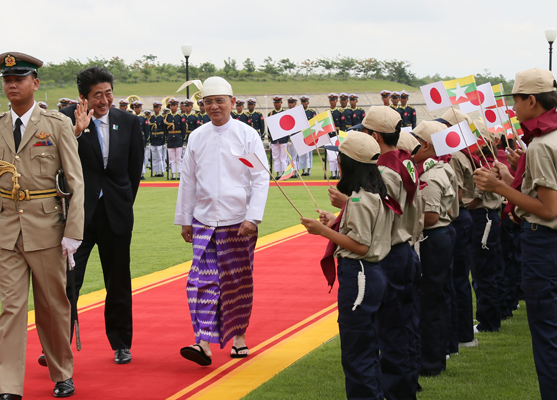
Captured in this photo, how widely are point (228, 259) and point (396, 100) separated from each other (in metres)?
17.5

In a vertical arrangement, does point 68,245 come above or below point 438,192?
below

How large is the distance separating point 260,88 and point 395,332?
4111 cm

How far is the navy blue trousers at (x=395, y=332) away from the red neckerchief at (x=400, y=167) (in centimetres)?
32

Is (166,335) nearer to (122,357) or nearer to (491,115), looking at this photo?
(122,357)

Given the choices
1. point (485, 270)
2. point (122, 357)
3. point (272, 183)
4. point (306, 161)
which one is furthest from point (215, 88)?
point (306, 161)

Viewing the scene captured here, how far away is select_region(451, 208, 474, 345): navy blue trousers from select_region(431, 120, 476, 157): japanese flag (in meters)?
0.92

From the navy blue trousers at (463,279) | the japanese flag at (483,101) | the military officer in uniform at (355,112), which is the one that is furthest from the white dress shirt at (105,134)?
the military officer in uniform at (355,112)

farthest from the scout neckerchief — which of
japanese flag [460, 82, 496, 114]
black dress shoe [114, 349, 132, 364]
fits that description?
black dress shoe [114, 349, 132, 364]

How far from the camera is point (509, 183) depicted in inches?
173

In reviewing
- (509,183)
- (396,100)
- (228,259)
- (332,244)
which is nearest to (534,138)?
(509,183)

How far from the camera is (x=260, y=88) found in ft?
147

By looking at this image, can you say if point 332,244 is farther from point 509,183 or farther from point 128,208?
point 128,208

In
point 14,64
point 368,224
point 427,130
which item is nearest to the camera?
point 368,224

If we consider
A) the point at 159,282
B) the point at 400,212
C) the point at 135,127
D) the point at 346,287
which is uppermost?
the point at 135,127
